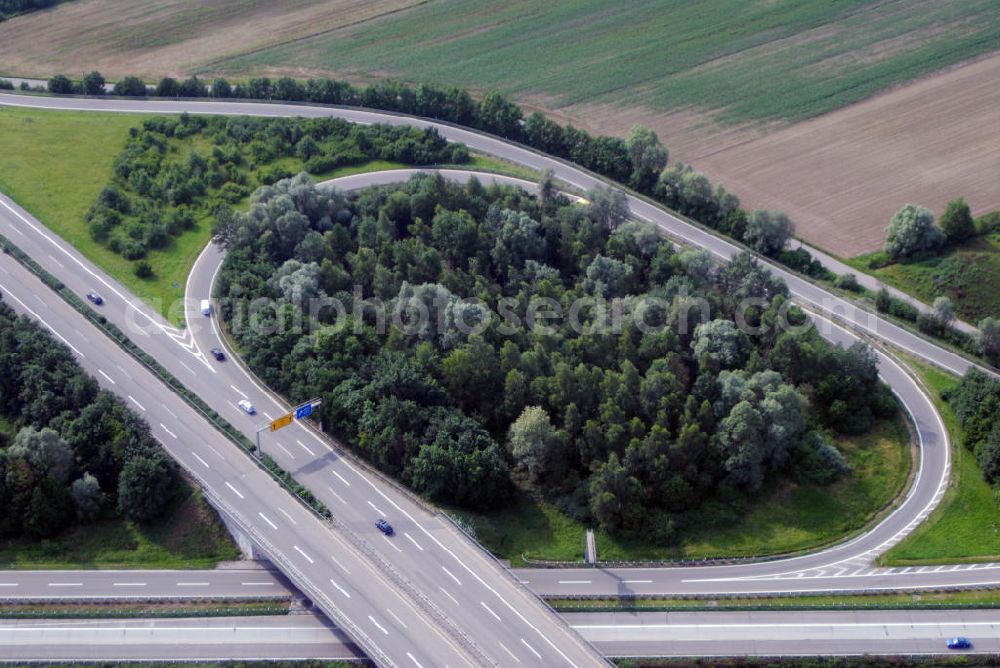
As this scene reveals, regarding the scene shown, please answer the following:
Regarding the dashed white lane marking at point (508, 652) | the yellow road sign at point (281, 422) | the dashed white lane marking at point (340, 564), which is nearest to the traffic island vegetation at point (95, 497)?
the yellow road sign at point (281, 422)

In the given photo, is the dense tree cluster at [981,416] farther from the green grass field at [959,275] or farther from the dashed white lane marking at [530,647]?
the dashed white lane marking at [530,647]

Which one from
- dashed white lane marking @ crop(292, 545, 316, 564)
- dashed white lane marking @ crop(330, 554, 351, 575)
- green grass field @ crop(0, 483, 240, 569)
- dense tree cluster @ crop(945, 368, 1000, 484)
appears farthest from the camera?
dense tree cluster @ crop(945, 368, 1000, 484)

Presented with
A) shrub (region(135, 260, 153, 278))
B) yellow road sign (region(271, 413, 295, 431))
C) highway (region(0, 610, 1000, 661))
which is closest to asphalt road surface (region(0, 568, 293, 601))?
highway (region(0, 610, 1000, 661))

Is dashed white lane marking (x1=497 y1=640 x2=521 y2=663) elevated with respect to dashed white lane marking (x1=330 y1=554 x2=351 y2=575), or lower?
lower

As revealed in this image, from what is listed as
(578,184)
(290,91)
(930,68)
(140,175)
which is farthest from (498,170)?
(930,68)

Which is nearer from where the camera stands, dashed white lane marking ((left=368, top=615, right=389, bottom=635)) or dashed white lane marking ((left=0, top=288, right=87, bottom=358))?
dashed white lane marking ((left=368, top=615, right=389, bottom=635))

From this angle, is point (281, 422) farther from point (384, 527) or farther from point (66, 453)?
point (66, 453)

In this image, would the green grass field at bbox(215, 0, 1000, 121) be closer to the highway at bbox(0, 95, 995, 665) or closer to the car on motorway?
the highway at bbox(0, 95, 995, 665)
